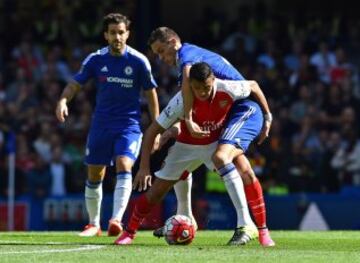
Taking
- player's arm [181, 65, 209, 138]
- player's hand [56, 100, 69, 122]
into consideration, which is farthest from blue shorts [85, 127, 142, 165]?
player's arm [181, 65, 209, 138]

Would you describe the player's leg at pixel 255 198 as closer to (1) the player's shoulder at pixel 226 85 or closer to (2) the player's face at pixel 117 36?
(1) the player's shoulder at pixel 226 85

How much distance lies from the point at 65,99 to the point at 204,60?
6.01ft

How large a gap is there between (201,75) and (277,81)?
40.8 feet

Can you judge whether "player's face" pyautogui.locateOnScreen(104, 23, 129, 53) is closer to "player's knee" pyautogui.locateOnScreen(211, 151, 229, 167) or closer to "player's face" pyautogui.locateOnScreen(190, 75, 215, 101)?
"player's face" pyautogui.locateOnScreen(190, 75, 215, 101)

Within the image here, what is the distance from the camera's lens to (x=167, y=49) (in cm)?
1229

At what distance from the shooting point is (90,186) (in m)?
14.5

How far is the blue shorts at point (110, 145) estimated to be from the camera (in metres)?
13.9

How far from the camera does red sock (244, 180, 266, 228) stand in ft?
39.2

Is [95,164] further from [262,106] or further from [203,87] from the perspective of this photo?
[203,87]

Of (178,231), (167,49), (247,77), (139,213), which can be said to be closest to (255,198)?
(178,231)

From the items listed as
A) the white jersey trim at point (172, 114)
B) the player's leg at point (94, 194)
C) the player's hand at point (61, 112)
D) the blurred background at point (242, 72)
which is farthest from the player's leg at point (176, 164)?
the blurred background at point (242, 72)

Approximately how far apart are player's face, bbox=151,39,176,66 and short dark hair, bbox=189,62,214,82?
0.69 m

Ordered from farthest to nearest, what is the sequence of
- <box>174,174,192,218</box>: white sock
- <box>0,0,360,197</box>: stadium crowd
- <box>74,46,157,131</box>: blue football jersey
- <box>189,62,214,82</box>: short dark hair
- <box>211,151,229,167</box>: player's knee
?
1. <box>0,0,360,197</box>: stadium crowd
2. <box>74,46,157,131</box>: blue football jersey
3. <box>174,174,192,218</box>: white sock
4. <box>211,151,229,167</box>: player's knee
5. <box>189,62,214,82</box>: short dark hair

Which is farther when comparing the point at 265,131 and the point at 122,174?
the point at 122,174
